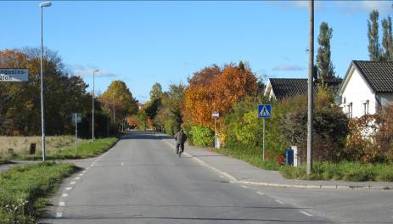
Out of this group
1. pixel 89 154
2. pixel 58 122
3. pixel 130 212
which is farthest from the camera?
pixel 58 122

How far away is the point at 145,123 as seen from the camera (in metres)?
167

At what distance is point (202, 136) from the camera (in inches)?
2327

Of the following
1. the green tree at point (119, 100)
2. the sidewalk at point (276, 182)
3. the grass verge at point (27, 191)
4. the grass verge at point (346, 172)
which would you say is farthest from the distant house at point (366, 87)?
the green tree at point (119, 100)

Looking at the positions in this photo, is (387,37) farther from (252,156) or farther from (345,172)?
(345,172)

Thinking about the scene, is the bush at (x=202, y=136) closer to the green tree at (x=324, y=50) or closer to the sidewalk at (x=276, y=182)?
the green tree at (x=324, y=50)

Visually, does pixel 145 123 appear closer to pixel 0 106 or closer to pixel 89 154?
pixel 0 106

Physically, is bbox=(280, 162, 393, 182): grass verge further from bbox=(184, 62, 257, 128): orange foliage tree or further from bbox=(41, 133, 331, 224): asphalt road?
bbox=(184, 62, 257, 128): orange foliage tree

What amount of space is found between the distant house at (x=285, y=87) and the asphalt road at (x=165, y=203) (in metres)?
43.1

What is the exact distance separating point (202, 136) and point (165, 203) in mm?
42894

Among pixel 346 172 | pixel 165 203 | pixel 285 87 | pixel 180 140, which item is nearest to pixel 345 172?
pixel 346 172

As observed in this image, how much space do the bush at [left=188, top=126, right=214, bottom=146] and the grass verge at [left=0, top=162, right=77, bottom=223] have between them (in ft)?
95.3

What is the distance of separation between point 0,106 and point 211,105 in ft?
151

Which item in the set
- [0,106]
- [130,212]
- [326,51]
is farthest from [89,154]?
[0,106]

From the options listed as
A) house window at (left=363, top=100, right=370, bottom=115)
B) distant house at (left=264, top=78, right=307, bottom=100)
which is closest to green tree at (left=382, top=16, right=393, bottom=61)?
distant house at (left=264, top=78, right=307, bottom=100)
